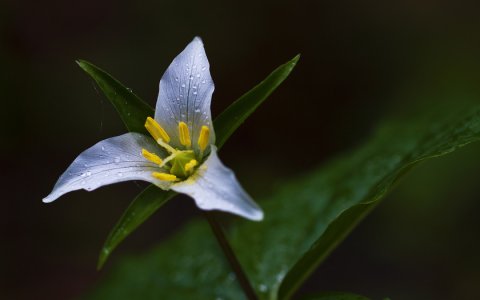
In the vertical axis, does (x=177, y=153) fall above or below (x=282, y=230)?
above

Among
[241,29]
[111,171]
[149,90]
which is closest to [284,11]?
[241,29]

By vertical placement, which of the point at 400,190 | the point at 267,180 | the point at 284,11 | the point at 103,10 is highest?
the point at 103,10

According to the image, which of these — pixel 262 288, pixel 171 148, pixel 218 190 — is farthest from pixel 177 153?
pixel 262 288

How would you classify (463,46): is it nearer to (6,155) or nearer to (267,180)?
(267,180)

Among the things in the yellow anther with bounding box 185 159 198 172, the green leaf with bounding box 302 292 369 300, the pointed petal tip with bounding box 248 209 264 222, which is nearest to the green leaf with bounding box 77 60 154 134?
the yellow anther with bounding box 185 159 198 172

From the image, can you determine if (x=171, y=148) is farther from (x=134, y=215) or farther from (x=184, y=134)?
(x=134, y=215)

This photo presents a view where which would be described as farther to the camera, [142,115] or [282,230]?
[282,230]
